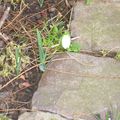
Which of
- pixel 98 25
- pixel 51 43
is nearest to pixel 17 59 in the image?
pixel 51 43

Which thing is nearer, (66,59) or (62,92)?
(62,92)

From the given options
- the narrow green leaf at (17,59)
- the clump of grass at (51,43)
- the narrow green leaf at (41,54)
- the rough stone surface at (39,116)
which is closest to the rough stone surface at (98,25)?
the clump of grass at (51,43)

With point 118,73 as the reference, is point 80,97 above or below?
below

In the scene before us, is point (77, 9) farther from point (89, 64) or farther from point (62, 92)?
point (62, 92)

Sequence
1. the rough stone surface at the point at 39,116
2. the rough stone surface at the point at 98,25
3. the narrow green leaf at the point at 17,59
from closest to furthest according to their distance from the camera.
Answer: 1. the rough stone surface at the point at 39,116
2. the narrow green leaf at the point at 17,59
3. the rough stone surface at the point at 98,25

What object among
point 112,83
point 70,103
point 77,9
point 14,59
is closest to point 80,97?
point 70,103

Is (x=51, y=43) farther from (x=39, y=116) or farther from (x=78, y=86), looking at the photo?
(x=39, y=116)

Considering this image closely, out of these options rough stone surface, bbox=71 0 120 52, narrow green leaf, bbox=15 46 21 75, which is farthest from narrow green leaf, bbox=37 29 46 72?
rough stone surface, bbox=71 0 120 52

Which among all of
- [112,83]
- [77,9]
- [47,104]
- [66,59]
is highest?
[77,9]

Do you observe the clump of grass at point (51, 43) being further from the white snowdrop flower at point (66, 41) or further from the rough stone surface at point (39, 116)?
the rough stone surface at point (39, 116)
